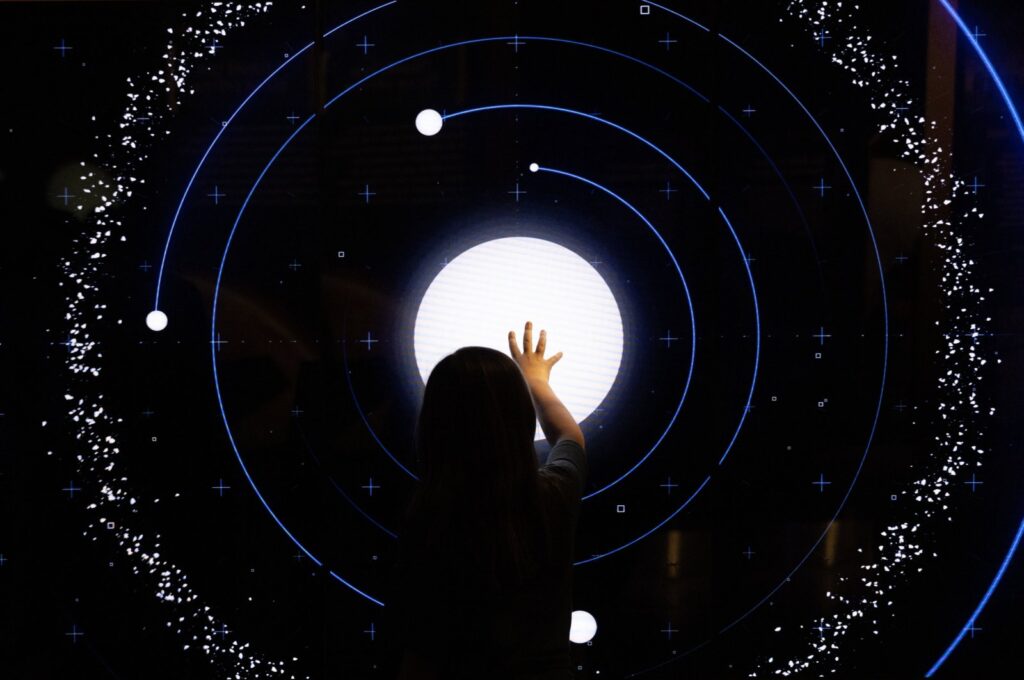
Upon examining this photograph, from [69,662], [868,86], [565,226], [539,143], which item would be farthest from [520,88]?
[69,662]

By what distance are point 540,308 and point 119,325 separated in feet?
2.57

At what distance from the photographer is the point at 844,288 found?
4.66ft

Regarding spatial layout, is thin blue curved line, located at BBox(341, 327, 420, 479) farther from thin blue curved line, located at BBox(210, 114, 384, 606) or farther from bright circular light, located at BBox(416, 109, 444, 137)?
bright circular light, located at BBox(416, 109, 444, 137)

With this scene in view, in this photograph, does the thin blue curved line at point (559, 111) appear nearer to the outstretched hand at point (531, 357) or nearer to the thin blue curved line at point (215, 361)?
the thin blue curved line at point (215, 361)

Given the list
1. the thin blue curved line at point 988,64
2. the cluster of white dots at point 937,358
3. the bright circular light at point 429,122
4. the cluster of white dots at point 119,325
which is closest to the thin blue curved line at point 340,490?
the cluster of white dots at point 119,325

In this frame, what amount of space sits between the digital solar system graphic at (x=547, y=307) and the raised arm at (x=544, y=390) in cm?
4

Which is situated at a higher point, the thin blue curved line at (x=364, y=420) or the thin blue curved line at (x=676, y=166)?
the thin blue curved line at (x=676, y=166)

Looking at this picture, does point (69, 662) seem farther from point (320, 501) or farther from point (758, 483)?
point (758, 483)

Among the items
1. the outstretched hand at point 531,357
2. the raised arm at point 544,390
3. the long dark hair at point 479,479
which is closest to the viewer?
the long dark hair at point 479,479

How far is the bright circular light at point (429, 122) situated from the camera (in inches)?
55.6

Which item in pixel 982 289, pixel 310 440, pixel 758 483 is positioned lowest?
pixel 758 483

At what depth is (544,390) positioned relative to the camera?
133cm

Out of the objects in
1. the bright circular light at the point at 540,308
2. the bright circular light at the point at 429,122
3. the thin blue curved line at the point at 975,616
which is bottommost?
the thin blue curved line at the point at 975,616

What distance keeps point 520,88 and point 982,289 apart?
2.99 feet
